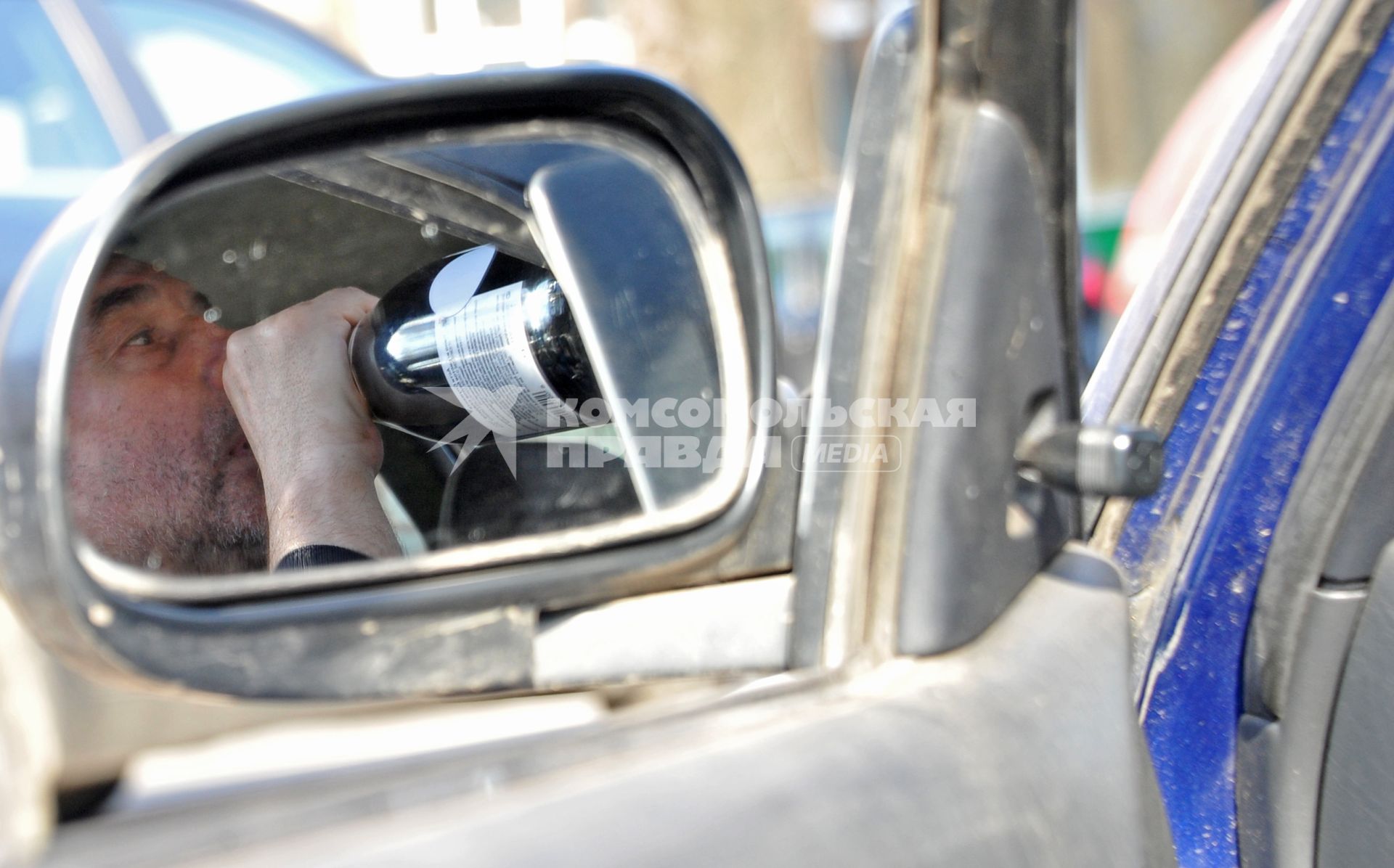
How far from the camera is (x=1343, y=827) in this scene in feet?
5.24

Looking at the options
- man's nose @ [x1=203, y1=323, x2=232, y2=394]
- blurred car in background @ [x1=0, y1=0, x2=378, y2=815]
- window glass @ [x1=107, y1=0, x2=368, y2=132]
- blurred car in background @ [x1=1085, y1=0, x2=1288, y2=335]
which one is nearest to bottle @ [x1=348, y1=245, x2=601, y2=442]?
man's nose @ [x1=203, y1=323, x2=232, y2=394]

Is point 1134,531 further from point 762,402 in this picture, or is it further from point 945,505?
point 762,402

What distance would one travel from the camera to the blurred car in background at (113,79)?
12.9 ft

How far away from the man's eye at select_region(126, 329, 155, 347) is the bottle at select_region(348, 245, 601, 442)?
0.23 m

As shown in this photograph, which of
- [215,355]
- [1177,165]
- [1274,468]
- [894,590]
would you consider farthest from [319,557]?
[1177,165]

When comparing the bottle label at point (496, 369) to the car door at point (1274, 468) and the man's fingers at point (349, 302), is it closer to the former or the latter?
the man's fingers at point (349, 302)

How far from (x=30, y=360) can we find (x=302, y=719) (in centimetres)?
36

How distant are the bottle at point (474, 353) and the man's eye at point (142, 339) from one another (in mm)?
235

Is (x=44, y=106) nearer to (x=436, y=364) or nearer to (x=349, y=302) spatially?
(x=349, y=302)

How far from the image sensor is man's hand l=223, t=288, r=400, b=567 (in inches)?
56.7

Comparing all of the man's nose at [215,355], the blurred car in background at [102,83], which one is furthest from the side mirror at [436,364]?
the blurred car in background at [102,83]

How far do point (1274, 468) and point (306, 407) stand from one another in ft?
3.92

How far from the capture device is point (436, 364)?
139 centimetres

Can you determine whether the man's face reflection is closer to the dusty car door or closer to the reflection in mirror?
the reflection in mirror
